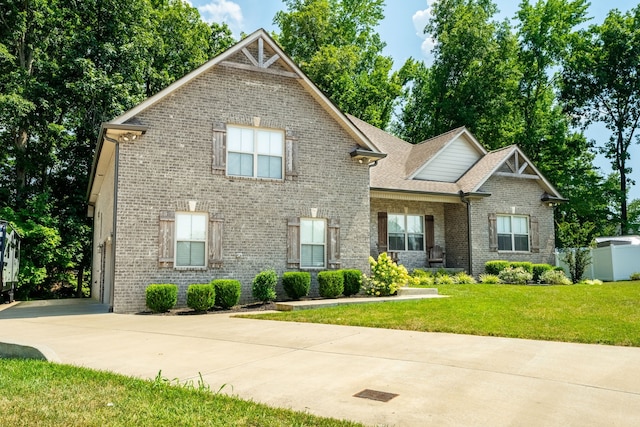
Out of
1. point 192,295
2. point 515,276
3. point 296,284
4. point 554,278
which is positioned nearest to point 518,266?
point 515,276

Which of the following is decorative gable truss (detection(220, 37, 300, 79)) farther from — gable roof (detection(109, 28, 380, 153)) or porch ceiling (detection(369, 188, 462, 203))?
porch ceiling (detection(369, 188, 462, 203))

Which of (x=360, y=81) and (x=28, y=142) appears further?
(x=360, y=81)

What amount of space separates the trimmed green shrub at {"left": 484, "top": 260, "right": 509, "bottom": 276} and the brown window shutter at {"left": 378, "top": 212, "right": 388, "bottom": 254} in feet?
14.2

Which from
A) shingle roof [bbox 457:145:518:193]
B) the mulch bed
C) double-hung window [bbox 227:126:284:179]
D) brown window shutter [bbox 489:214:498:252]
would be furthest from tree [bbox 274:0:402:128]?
the mulch bed

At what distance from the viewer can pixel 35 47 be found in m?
26.2

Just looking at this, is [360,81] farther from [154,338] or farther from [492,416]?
[492,416]

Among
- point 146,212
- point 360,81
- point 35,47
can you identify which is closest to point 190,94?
point 146,212

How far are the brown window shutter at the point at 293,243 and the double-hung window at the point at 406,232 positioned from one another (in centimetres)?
640

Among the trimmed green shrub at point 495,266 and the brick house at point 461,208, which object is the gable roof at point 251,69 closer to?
the brick house at point 461,208

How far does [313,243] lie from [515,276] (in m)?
8.99

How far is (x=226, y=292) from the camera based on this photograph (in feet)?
44.8

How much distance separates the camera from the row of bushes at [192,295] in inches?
518

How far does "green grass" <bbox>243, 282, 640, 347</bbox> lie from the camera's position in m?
8.52

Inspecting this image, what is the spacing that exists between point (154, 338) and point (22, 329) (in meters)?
3.25
